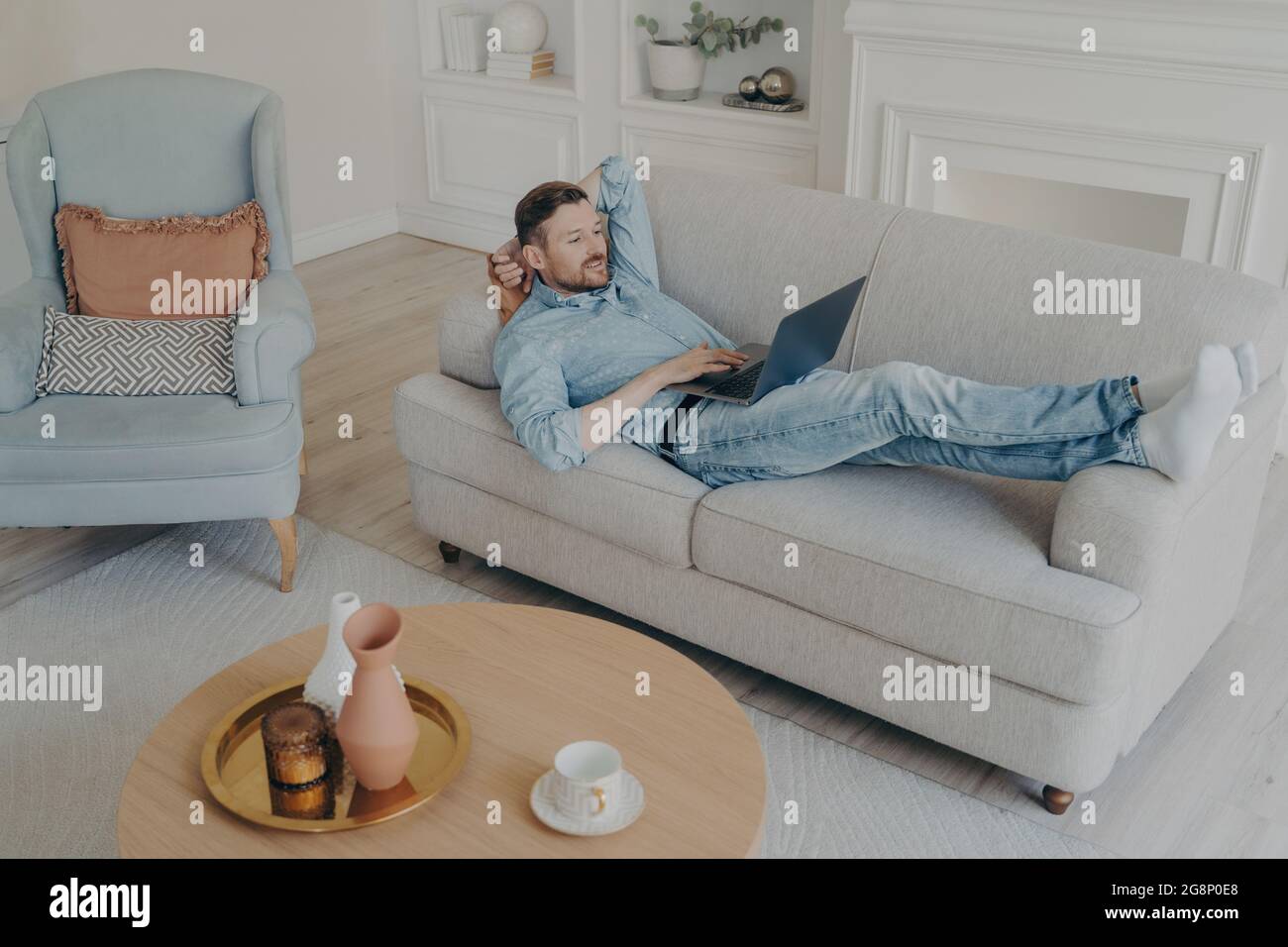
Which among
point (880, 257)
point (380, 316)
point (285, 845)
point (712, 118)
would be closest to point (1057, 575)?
point (880, 257)

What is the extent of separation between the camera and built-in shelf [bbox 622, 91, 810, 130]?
4238 mm

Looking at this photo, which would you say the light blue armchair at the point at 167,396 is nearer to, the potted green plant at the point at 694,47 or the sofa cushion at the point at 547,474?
the sofa cushion at the point at 547,474

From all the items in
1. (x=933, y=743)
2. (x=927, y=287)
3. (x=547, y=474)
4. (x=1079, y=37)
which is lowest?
(x=933, y=743)

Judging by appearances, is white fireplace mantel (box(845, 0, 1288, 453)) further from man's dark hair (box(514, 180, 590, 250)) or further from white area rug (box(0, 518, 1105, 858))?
white area rug (box(0, 518, 1105, 858))

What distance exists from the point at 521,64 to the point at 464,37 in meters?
0.29

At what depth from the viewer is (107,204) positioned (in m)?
3.05

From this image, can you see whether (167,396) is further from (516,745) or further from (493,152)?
(493,152)

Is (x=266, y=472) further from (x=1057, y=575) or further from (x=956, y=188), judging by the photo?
(x=956, y=188)

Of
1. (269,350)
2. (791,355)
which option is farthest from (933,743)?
(269,350)

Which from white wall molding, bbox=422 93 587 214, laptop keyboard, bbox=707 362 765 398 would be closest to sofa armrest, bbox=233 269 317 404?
laptop keyboard, bbox=707 362 765 398

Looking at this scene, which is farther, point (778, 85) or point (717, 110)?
point (717, 110)

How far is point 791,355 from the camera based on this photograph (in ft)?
7.55

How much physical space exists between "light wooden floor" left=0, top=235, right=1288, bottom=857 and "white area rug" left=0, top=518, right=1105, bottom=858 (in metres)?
0.05

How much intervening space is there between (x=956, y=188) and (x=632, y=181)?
1.53 meters
